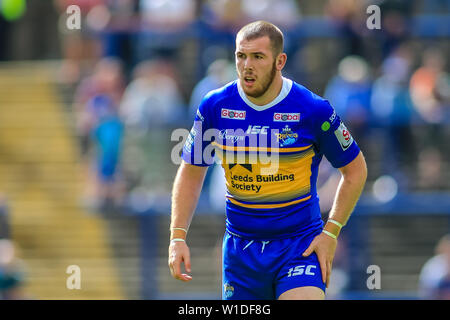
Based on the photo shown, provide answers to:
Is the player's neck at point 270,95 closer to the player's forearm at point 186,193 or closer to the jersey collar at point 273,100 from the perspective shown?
the jersey collar at point 273,100

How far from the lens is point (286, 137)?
623cm

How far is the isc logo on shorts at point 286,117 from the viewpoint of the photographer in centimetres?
620

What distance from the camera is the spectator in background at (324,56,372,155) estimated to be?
13.2m

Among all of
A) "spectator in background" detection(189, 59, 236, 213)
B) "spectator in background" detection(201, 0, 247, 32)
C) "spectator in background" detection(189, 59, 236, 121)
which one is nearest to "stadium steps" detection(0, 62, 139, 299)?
"spectator in background" detection(189, 59, 236, 213)

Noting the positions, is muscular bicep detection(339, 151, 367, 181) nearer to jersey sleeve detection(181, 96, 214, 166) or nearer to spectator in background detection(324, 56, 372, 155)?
jersey sleeve detection(181, 96, 214, 166)

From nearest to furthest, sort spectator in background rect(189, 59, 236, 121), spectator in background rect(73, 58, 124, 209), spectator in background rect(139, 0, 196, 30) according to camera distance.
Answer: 1. spectator in background rect(189, 59, 236, 121)
2. spectator in background rect(73, 58, 124, 209)
3. spectator in background rect(139, 0, 196, 30)

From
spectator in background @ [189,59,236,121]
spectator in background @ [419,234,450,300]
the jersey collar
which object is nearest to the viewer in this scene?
the jersey collar

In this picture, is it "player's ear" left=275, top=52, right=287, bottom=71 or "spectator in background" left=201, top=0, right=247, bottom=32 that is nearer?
"player's ear" left=275, top=52, right=287, bottom=71

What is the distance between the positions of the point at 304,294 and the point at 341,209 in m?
0.66

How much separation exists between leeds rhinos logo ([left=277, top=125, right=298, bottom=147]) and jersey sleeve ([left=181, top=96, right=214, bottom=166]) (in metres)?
0.47

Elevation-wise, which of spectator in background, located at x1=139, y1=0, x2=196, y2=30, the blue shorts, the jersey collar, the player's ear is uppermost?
spectator in background, located at x1=139, y1=0, x2=196, y2=30

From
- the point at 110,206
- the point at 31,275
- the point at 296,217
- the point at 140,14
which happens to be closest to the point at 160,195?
the point at 110,206

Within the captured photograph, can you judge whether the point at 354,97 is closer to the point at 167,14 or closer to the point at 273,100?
the point at 167,14

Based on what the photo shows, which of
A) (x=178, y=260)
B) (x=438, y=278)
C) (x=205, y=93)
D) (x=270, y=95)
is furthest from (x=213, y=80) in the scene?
(x=178, y=260)
